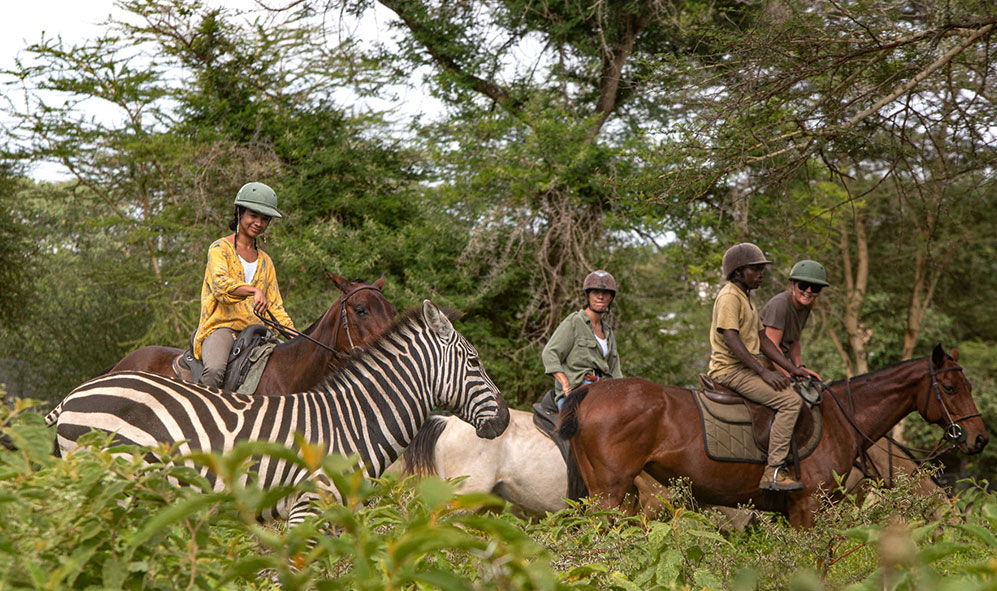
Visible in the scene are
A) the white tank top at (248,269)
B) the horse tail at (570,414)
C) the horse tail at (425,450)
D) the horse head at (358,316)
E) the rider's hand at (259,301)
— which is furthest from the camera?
the horse tail at (425,450)

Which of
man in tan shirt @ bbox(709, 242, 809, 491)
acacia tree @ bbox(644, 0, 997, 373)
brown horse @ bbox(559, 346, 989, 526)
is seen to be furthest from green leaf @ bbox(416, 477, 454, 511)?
man in tan shirt @ bbox(709, 242, 809, 491)

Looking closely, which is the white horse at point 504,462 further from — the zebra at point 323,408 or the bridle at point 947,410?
the zebra at point 323,408

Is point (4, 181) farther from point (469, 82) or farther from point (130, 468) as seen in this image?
point (130, 468)

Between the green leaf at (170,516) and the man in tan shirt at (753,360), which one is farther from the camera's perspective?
the man in tan shirt at (753,360)

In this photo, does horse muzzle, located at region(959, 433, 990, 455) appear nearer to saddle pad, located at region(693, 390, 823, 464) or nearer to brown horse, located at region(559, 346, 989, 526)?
brown horse, located at region(559, 346, 989, 526)

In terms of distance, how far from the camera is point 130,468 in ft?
5.19

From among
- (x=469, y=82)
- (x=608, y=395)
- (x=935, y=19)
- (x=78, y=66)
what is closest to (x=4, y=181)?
(x=78, y=66)

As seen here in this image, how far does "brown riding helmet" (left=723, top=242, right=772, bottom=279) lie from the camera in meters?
7.07

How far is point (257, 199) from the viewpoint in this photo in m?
6.32

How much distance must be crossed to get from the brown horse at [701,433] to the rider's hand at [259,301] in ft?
8.23

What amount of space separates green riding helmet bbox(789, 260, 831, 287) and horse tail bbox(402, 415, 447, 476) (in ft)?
10.8

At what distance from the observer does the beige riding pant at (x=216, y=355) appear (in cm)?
616

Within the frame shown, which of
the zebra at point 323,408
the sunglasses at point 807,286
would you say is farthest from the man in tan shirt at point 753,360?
the zebra at point 323,408

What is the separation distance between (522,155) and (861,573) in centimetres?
1096
